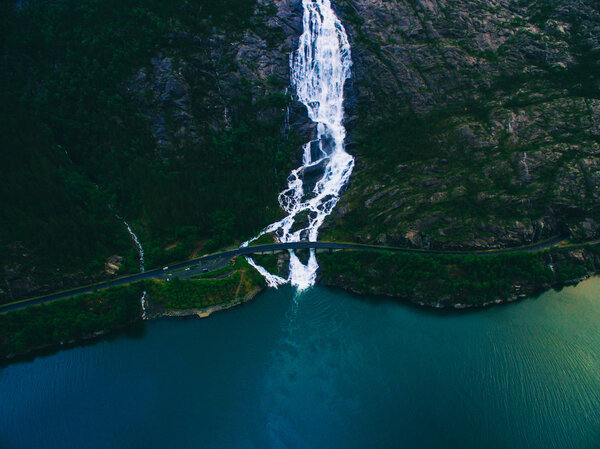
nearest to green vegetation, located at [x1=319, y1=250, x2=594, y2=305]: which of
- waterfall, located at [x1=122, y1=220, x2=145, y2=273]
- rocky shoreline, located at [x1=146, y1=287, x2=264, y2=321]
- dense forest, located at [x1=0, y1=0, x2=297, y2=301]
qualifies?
rocky shoreline, located at [x1=146, y1=287, x2=264, y2=321]

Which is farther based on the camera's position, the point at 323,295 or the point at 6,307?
the point at 323,295

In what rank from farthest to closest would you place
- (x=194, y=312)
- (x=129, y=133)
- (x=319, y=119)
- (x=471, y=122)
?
(x=319, y=119), (x=129, y=133), (x=471, y=122), (x=194, y=312)

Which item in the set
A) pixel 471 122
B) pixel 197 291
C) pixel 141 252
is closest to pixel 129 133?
pixel 141 252

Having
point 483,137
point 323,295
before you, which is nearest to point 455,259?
point 323,295

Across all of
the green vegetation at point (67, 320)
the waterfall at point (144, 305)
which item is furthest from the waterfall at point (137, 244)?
the green vegetation at point (67, 320)

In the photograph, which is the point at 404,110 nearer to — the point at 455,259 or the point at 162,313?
→ the point at 455,259

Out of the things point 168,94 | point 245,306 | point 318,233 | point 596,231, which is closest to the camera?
point 245,306

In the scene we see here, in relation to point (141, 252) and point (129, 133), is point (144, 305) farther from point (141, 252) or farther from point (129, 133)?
point (129, 133)

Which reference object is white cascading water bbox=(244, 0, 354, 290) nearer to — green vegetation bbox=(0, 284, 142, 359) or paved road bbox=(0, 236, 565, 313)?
paved road bbox=(0, 236, 565, 313)
